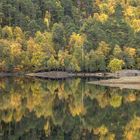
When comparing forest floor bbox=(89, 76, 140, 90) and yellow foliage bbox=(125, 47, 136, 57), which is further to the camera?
yellow foliage bbox=(125, 47, 136, 57)

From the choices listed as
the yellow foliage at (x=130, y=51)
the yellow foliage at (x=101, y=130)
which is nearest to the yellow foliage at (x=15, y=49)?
the yellow foliage at (x=130, y=51)

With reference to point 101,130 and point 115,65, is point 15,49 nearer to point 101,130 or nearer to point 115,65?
point 115,65

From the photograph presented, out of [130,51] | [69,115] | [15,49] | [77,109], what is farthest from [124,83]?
[15,49]

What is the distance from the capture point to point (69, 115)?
76.8m

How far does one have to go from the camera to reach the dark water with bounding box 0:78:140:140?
61.1 m

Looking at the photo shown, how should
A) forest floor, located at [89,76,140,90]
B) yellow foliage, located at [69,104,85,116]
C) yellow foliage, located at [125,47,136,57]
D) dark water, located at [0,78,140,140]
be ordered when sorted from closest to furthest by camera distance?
dark water, located at [0,78,140,140] → yellow foliage, located at [69,104,85,116] → forest floor, located at [89,76,140,90] → yellow foliage, located at [125,47,136,57]

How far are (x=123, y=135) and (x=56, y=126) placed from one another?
11060mm

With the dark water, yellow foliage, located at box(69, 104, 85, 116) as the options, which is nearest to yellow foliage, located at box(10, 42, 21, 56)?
the dark water

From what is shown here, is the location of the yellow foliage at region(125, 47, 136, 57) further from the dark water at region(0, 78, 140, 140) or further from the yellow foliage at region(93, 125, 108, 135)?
A: the yellow foliage at region(93, 125, 108, 135)

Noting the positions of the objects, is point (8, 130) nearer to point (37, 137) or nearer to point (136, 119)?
point (37, 137)

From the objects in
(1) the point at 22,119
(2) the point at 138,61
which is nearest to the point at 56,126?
(1) the point at 22,119

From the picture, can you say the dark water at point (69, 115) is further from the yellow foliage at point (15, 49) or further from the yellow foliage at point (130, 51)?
the yellow foliage at point (130, 51)

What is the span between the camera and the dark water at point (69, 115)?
200 ft

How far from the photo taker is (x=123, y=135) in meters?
59.8
